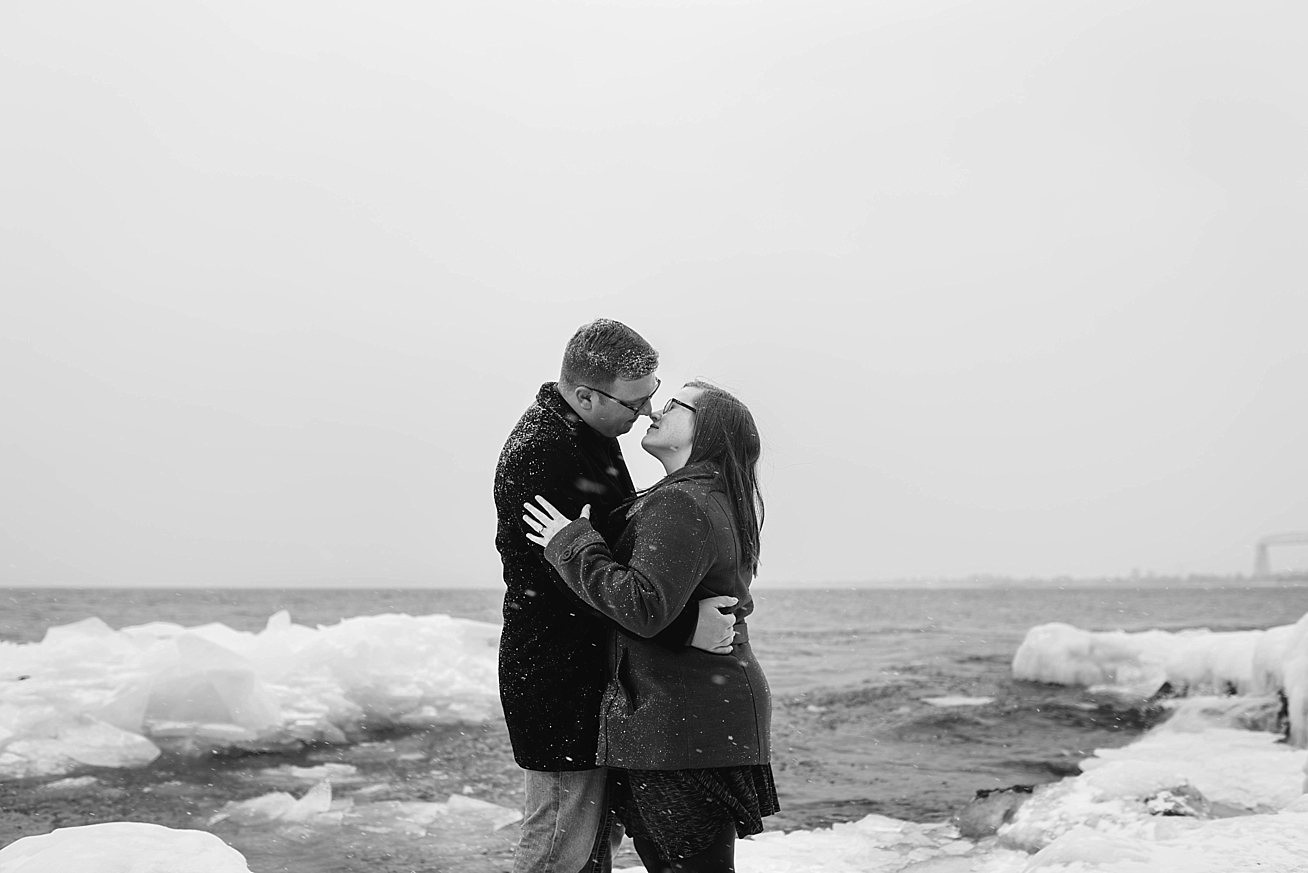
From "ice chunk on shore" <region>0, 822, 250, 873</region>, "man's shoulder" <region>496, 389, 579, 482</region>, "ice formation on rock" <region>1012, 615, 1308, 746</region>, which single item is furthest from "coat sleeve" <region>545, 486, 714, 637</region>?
"ice formation on rock" <region>1012, 615, 1308, 746</region>

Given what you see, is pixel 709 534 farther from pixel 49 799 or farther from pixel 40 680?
pixel 40 680

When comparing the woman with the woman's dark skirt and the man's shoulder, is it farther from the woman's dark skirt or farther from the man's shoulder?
the man's shoulder

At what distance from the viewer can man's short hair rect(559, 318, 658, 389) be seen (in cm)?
271

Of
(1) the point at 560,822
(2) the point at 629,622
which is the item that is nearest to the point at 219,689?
(1) the point at 560,822

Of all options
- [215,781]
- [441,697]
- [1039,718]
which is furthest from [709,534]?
[1039,718]

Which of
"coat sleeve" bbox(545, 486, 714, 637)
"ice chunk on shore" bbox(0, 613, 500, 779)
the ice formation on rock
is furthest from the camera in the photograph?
the ice formation on rock

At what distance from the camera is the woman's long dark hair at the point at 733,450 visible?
2654 millimetres

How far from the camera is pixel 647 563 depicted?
238 centimetres

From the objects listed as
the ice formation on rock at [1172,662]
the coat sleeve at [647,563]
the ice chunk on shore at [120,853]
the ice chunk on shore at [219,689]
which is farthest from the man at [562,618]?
the ice formation on rock at [1172,662]

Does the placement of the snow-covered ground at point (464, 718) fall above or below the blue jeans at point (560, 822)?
below

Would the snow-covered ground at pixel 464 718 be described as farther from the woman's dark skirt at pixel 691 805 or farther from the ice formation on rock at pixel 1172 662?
the woman's dark skirt at pixel 691 805

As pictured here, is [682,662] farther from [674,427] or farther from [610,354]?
[610,354]

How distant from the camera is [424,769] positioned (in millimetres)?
8758

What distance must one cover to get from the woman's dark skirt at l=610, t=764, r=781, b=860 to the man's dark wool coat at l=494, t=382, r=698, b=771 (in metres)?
0.21
